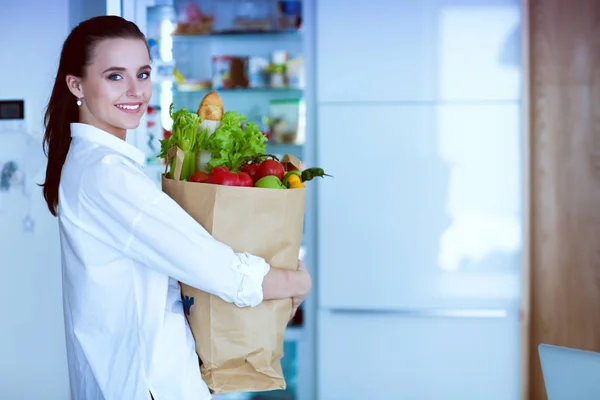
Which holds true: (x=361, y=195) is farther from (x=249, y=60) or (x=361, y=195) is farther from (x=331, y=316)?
(x=249, y=60)

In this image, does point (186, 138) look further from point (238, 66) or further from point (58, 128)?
point (238, 66)

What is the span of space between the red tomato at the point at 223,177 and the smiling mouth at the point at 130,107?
0.29 metres

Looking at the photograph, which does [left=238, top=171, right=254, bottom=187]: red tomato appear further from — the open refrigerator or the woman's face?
the open refrigerator

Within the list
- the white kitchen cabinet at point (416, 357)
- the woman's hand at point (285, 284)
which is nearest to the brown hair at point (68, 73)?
the woman's hand at point (285, 284)

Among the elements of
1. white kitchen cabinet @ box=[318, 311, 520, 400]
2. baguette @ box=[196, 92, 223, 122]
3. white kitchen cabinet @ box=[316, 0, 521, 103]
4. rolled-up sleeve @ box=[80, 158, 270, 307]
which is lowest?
white kitchen cabinet @ box=[318, 311, 520, 400]

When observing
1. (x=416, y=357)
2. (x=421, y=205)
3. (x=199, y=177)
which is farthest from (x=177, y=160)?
(x=416, y=357)

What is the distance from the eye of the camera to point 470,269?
8.75 feet

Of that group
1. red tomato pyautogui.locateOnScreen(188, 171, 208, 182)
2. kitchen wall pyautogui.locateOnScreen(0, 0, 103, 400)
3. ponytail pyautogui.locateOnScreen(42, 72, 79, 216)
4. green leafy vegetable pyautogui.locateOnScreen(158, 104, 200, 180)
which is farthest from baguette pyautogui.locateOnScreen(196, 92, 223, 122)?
kitchen wall pyautogui.locateOnScreen(0, 0, 103, 400)

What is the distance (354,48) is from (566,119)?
859mm

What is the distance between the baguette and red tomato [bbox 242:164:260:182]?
0.13 meters

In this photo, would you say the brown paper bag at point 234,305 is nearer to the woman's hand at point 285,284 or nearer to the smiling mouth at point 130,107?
the woman's hand at point 285,284

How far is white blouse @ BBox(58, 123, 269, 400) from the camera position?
1236mm

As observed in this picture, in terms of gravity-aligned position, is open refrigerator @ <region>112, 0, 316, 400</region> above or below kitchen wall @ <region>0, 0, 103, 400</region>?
above

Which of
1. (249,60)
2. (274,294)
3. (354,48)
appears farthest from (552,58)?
(274,294)
